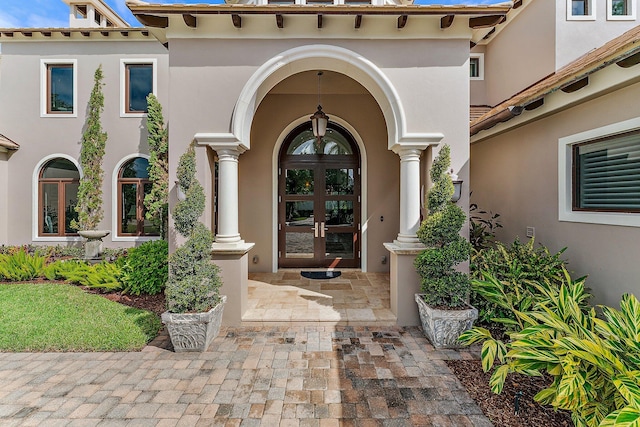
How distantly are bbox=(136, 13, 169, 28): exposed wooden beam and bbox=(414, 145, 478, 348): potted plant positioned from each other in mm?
4595

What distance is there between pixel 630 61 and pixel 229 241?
220 inches

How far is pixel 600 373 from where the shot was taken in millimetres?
2467

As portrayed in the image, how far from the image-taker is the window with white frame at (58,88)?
9.66 meters

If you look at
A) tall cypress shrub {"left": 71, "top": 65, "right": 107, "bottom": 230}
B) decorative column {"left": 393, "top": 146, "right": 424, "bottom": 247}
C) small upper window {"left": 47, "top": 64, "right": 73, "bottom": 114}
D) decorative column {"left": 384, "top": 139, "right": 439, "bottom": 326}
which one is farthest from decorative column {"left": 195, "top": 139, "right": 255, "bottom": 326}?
small upper window {"left": 47, "top": 64, "right": 73, "bottom": 114}

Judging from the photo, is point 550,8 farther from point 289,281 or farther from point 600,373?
point 289,281

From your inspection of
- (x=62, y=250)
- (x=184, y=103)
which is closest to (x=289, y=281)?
(x=184, y=103)

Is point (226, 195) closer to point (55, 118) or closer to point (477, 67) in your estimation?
point (477, 67)

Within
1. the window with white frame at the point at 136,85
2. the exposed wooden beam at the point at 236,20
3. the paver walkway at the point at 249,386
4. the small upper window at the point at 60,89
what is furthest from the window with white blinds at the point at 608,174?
the small upper window at the point at 60,89

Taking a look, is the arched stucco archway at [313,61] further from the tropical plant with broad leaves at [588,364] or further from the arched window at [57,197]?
the arched window at [57,197]

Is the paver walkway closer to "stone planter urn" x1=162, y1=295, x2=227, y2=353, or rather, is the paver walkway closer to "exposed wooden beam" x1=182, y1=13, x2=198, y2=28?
"stone planter urn" x1=162, y1=295, x2=227, y2=353

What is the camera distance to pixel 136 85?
32.5ft

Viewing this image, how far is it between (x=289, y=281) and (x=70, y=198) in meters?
8.50

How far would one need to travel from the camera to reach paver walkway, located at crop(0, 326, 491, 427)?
9.12 feet

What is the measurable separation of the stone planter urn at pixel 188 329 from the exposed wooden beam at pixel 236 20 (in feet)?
13.6
